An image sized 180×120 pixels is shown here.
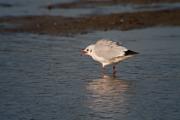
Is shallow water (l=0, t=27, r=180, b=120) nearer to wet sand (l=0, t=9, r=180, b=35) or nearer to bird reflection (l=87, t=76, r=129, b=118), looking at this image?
bird reflection (l=87, t=76, r=129, b=118)

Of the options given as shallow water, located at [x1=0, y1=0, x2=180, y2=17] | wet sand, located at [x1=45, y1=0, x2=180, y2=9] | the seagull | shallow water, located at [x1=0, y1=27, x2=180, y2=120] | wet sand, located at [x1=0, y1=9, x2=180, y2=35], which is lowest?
wet sand, located at [x1=45, y1=0, x2=180, y2=9]

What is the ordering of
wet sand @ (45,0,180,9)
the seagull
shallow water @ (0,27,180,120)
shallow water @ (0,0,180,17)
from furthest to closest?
1. wet sand @ (45,0,180,9)
2. shallow water @ (0,0,180,17)
3. the seagull
4. shallow water @ (0,27,180,120)

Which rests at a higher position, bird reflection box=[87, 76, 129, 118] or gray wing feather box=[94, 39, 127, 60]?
gray wing feather box=[94, 39, 127, 60]

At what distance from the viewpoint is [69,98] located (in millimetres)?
10211

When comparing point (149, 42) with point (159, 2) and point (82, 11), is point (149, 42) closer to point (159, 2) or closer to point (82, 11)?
point (82, 11)

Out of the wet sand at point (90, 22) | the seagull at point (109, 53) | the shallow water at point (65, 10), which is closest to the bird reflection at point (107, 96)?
the seagull at point (109, 53)

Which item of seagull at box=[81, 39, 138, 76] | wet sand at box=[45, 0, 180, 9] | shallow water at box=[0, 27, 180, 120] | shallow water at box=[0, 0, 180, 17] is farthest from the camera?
wet sand at box=[45, 0, 180, 9]

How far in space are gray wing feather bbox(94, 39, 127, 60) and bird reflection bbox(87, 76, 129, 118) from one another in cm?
54

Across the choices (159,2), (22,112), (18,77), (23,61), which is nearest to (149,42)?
(23,61)

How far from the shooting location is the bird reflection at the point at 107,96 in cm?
937

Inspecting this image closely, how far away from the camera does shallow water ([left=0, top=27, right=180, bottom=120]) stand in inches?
366

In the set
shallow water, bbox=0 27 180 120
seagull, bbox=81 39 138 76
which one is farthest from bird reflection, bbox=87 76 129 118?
seagull, bbox=81 39 138 76

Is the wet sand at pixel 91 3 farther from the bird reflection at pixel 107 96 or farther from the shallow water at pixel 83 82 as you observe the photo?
the bird reflection at pixel 107 96

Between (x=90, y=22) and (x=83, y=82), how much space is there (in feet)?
26.4
